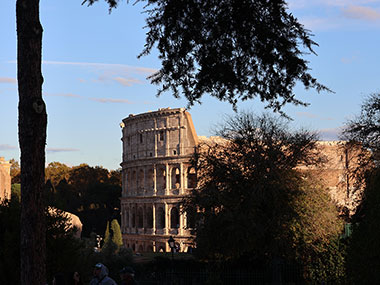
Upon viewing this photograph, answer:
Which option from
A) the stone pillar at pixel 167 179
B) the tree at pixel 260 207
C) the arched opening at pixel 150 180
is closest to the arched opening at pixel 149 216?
the arched opening at pixel 150 180

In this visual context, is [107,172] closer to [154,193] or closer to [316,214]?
[154,193]

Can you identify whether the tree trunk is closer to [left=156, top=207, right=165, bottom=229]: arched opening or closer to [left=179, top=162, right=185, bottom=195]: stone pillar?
[left=179, top=162, right=185, bottom=195]: stone pillar

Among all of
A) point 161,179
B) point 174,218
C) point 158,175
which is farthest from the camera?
point 161,179

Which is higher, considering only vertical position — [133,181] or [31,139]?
[133,181]

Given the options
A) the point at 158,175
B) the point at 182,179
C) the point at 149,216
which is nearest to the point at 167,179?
the point at 158,175

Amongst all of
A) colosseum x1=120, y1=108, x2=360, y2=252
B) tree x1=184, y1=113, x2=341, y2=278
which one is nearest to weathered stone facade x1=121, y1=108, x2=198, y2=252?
colosseum x1=120, y1=108, x2=360, y2=252

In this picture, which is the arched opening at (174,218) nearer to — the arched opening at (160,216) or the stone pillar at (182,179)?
the arched opening at (160,216)

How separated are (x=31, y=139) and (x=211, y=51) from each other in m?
2.67

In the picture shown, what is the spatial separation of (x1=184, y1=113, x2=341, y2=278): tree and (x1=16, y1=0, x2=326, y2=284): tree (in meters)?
21.1

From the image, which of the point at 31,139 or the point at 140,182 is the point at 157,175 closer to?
the point at 140,182

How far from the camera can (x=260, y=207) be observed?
1251 inches

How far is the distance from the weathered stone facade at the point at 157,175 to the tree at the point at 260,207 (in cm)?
4256

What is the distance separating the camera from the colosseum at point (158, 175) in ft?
257

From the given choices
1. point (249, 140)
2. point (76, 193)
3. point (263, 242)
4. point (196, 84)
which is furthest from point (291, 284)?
point (76, 193)
